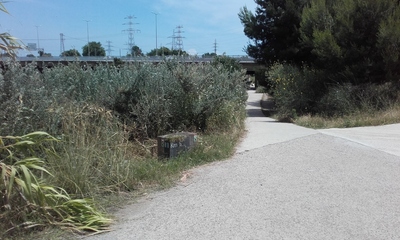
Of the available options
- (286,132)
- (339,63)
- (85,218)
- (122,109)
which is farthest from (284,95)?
(85,218)

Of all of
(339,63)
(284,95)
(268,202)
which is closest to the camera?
(268,202)

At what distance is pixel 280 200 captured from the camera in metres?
5.61

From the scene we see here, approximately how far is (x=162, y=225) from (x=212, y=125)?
5.98 m

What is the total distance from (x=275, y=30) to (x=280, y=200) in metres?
23.1

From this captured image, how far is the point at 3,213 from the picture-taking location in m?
4.34

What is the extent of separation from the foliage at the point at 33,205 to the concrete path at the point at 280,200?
395 millimetres

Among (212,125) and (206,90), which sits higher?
(206,90)

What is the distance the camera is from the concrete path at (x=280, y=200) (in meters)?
4.56

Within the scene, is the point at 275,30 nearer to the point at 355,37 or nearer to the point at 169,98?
the point at 355,37

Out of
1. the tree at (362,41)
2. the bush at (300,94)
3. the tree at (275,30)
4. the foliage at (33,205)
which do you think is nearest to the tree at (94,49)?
the tree at (275,30)

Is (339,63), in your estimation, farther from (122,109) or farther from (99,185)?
(99,185)

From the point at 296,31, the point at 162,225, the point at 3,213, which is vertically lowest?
A: the point at 162,225

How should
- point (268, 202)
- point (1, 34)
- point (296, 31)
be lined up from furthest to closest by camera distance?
1. point (296, 31)
2. point (268, 202)
3. point (1, 34)

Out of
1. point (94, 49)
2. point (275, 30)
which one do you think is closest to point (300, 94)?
point (275, 30)
